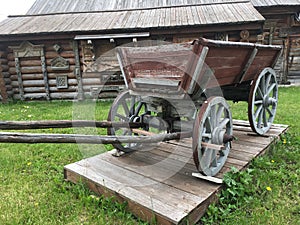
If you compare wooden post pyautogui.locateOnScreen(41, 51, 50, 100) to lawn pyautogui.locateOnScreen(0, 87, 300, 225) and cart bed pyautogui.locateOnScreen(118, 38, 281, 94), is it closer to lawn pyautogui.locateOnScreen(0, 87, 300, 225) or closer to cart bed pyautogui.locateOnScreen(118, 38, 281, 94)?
lawn pyautogui.locateOnScreen(0, 87, 300, 225)

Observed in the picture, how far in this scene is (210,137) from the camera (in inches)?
88.2

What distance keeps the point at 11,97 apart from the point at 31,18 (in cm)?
311

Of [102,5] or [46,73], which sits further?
[102,5]

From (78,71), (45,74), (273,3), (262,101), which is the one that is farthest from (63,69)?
(273,3)

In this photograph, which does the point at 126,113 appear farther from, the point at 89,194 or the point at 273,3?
the point at 273,3

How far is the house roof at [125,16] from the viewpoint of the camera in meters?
7.33

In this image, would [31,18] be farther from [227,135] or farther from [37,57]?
[227,135]

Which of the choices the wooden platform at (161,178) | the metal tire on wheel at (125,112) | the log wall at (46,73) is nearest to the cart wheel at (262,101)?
the wooden platform at (161,178)

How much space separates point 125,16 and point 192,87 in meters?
7.22

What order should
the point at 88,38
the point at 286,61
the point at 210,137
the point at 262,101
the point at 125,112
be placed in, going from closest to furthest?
the point at 210,137
the point at 125,112
the point at 262,101
the point at 88,38
the point at 286,61

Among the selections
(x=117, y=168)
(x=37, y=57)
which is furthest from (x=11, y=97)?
(x=117, y=168)

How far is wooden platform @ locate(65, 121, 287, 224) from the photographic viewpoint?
1859mm

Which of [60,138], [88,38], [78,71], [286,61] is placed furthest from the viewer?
[286,61]

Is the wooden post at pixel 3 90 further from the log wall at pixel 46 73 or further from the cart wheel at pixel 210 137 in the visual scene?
the cart wheel at pixel 210 137
